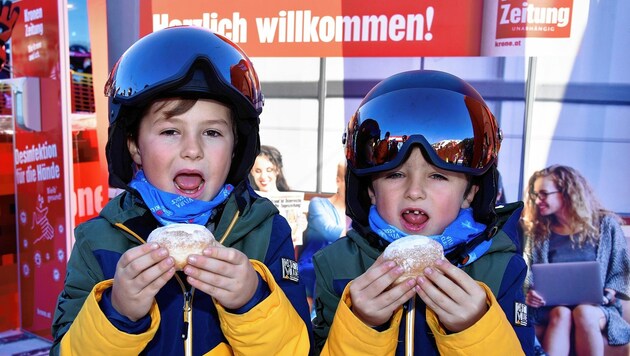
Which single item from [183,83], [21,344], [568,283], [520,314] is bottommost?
Result: [21,344]

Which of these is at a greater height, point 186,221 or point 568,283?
point 186,221

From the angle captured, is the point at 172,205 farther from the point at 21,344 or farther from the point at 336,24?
the point at 21,344

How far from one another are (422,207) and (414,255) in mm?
250

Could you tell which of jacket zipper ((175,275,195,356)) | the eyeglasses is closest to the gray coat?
the eyeglasses

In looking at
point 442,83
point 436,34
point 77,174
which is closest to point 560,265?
point 436,34

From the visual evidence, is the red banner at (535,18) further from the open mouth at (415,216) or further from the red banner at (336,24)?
the open mouth at (415,216)

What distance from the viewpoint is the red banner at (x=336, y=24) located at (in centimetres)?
319

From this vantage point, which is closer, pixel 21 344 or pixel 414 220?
pixel 414 220

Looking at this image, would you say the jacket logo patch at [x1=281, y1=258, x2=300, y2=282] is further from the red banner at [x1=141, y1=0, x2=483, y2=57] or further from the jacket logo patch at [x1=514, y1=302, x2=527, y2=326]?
the red banner at [x1=141, y1=0, x2=483, y2=57]

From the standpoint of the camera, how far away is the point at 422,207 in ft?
5.54

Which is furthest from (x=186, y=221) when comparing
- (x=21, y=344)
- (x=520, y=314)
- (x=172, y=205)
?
(x=21, y=344)

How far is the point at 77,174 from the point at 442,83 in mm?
3240

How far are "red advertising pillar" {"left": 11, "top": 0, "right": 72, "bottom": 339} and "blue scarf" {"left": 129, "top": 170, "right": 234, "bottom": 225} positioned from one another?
285cm

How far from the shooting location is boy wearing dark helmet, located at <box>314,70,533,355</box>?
1.68 meters
